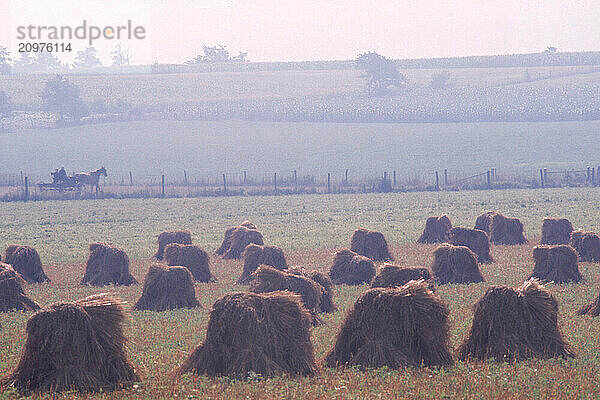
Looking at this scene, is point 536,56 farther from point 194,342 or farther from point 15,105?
point 194,342

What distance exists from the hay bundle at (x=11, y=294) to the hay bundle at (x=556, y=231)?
67.6 ft

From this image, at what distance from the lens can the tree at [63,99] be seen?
12181cm

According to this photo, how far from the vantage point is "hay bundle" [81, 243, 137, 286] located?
25.1 meters

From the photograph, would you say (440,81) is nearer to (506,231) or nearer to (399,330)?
(506,231)

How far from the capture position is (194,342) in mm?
16031

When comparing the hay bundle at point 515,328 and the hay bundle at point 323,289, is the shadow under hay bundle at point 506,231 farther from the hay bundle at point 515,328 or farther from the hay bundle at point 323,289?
the hay bundle at point 515,328

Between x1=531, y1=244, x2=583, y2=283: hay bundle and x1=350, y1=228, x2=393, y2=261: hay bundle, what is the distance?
277 inches

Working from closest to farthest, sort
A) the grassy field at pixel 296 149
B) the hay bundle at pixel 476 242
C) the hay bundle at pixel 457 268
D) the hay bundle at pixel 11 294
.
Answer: the hay bundle at pixel 11 294 → the hay bundle at pixel 457 268 → the hay bundle at pixel 476 242 → the grassy field at pixel 296 149

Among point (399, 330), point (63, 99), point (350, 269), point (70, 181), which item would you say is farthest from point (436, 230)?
point (63, 99)

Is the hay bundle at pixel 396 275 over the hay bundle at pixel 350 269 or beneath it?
over

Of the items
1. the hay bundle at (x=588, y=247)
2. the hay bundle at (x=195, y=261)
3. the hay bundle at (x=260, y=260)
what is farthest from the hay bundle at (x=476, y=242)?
the hay bundle at (x=195, y=261)

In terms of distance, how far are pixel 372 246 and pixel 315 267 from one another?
2.93 metres

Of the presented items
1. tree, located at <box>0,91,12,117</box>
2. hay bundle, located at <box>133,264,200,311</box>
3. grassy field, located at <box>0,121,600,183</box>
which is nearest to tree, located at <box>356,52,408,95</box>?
grassy field, located at <box>0,121,600,183</box>

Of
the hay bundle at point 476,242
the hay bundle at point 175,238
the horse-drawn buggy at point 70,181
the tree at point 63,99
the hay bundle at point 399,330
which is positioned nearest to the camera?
the hay bundle at point 399,330
